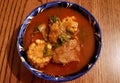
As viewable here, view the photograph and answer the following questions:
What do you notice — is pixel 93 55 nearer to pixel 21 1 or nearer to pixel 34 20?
pixel 34 20

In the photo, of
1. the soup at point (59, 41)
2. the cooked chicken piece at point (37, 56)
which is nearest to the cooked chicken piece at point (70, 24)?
the soup at point (59, 41)

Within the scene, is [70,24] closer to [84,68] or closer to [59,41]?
[59,41]

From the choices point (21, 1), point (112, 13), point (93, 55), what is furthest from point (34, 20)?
point (112, 13)

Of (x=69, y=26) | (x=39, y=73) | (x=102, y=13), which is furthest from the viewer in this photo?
(x=102, y=13)

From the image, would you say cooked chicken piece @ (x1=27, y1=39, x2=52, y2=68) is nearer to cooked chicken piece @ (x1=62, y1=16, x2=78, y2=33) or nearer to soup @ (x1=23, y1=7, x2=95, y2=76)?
soup @ (x1=23, y1=7, x2=95, y2=76)

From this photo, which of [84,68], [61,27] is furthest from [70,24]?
[84,68]

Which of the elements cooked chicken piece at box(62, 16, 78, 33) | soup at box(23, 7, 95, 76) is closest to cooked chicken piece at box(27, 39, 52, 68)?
soup at box(23, 7, 95, 76)

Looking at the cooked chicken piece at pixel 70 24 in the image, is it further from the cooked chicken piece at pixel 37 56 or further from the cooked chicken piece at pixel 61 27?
the cooked chicken piece at pixel 37 56
